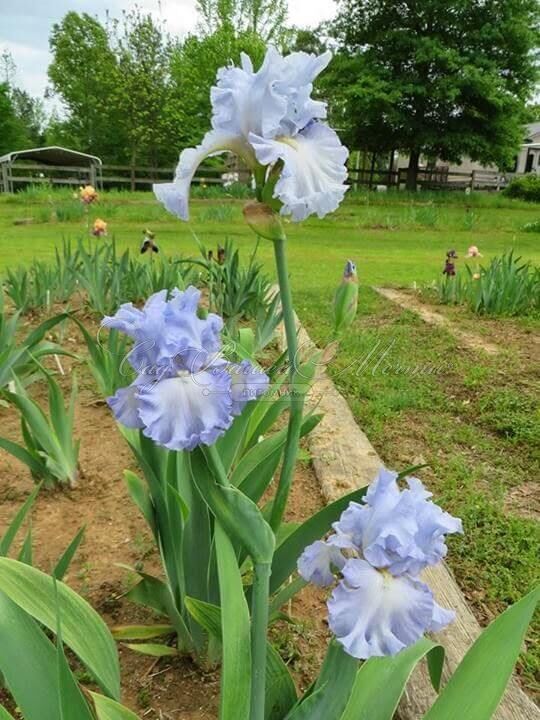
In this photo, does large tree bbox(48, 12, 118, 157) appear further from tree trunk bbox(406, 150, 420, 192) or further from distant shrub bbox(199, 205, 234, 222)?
distant shrub bbox(199, 205, 234, 222)

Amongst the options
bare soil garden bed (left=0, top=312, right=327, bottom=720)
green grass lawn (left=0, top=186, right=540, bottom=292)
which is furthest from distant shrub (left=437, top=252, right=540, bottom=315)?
bare soil garden bed (left=0, top=312, right=327, bottom=720)

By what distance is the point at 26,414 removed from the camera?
1723 millimetres

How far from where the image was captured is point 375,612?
2.13 ft

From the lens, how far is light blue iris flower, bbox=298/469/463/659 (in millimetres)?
644

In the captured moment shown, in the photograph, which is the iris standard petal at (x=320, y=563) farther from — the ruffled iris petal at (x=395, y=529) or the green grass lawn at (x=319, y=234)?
the green grass lawn at (x=319, y=234)

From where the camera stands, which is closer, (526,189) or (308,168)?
(308,168)

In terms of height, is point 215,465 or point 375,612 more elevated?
point 215,465

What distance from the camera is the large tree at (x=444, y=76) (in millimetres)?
18734

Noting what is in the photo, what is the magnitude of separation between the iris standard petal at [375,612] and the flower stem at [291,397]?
25 centimetres

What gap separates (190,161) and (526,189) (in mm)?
21779

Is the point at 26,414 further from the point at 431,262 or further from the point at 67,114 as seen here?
the point at 67,114

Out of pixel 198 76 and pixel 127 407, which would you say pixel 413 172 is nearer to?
pixel 198 76

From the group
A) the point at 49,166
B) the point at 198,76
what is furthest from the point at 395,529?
the point at 198,76

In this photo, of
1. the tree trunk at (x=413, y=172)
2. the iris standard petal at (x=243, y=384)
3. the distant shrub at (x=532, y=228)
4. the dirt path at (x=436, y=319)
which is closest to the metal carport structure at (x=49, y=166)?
the tree trunk at (x=413, y=172)
